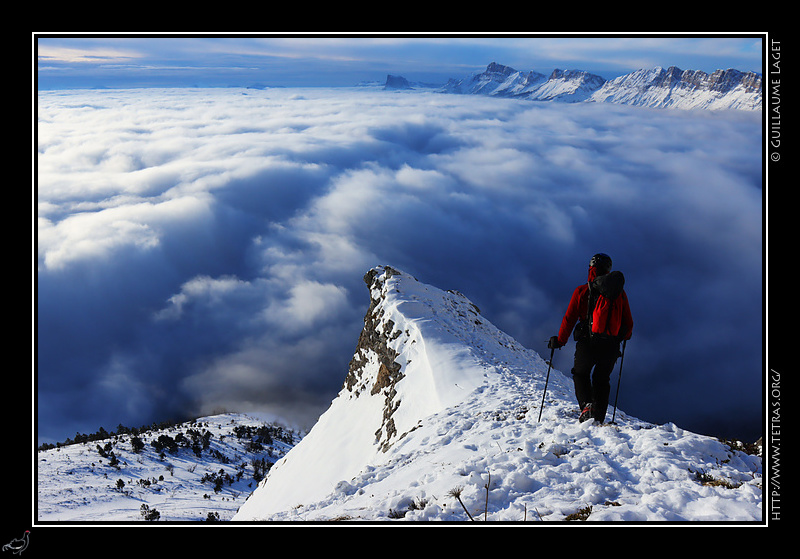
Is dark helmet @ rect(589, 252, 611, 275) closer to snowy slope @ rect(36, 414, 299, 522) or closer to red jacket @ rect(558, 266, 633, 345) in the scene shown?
red jacket @ rect(558, 266, 633, 345)

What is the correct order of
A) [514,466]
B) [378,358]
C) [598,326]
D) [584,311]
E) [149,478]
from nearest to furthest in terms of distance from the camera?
[514,466] < [598,326] < [584,311] < [378,358] < [149,478]

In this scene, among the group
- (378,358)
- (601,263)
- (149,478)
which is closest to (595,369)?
(601,263)

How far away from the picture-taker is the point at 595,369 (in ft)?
26.9

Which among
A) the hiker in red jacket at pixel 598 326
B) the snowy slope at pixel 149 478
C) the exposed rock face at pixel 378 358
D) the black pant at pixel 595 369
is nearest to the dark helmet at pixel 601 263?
the hiker in red jacket at pixel 598 326

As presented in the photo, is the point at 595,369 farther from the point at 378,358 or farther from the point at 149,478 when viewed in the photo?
the point at 149,478

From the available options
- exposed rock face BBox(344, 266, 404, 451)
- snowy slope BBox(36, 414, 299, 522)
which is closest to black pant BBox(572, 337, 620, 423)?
exposed rock face BBox(344, 266, 404, 451)

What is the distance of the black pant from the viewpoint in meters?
8.02
